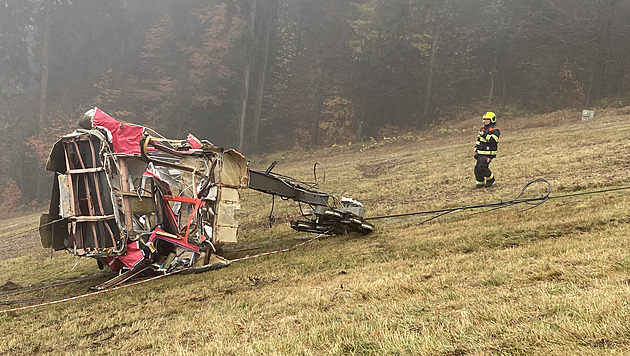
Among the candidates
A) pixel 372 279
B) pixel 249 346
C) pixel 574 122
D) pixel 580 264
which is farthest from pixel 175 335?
pixel 574 122

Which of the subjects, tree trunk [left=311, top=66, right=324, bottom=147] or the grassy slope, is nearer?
the grassy slope

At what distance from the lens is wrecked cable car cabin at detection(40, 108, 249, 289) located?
6.78 m

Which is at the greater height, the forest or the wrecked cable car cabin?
the forest

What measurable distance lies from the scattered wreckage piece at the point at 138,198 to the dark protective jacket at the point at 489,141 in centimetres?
653

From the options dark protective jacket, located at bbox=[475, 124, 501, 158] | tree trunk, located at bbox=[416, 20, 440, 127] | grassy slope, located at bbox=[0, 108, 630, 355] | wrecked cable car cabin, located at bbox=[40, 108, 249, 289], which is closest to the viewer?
grassy slope, located at bbox=[0, 108, 630, 355]

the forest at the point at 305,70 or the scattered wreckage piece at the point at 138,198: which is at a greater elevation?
the forest at the point at 305,70

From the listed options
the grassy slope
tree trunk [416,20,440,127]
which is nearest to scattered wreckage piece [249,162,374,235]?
the grassy slope

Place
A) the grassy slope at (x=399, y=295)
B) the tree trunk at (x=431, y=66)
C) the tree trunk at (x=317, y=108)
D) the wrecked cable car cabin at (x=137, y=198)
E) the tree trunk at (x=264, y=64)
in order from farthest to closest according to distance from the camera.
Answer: the tree trunk at (x=317, y=108) → the tree trunk at (x=264, y=64) → the tree trunk at (x=431, y=66) → the wrecked cable car cabin at (x=137, y=198) → the grassy slope at (x=399, y=295)

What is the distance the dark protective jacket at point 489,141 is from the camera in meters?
11.0

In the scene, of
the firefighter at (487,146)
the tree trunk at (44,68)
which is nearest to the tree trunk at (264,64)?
the tree trunk at (44,68)

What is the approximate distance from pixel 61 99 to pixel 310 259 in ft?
129

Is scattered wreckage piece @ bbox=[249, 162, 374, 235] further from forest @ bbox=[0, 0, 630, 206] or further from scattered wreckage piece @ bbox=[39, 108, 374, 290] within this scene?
forest @ bbox=[0, 0, 630, 206]

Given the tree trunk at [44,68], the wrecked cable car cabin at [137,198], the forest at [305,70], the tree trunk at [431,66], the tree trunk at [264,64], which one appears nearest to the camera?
the wrecked cable car cabin at [137,198]

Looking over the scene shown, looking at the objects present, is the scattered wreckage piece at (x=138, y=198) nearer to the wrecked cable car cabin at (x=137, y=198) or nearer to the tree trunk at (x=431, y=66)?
the wrecked cable car cabin at (x=137, y=198)
